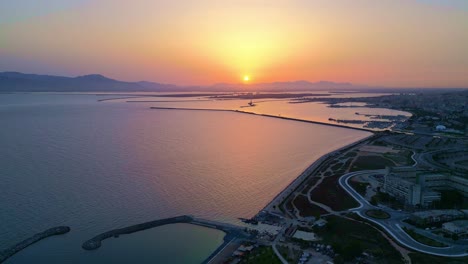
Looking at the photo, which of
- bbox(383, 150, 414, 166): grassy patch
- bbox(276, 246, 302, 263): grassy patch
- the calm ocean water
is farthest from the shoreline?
bbox(383, 150, 414, 166): grassy patch

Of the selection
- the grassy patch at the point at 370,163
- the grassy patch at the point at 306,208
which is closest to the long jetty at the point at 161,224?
the grassy patch at the point at 306,208

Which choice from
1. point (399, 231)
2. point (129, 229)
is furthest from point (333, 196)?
point (129, 229)

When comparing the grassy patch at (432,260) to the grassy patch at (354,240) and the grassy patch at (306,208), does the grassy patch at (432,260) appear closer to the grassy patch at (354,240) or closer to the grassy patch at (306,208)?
the grassy patch at (354,240)

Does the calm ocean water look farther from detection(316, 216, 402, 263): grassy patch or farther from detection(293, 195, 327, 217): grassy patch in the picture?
detection(316, 216, 402, 263): grassy patch

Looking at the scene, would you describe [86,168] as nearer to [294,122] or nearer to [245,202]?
[245,202]

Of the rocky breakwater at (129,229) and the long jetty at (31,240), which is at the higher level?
the long jetty at (31,240)

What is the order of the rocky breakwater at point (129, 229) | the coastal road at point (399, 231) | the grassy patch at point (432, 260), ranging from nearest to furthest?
the grassy patch at point (432, 260) < the coastal road at point (399, 231) < the rocky breakwater at point (129, 229)

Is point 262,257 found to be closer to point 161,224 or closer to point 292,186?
point 161,224
